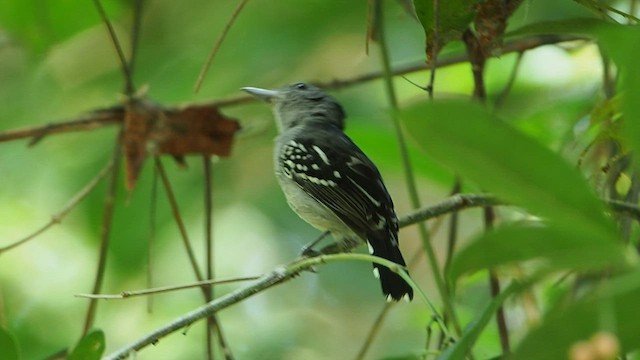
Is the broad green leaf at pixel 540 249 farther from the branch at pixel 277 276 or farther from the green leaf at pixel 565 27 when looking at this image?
the green leaf at pixel 565 27

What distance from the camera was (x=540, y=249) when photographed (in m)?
0.95

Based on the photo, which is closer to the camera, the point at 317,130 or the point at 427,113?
the point at 427,113

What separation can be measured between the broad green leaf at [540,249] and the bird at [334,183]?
1081mm

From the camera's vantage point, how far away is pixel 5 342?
161cm

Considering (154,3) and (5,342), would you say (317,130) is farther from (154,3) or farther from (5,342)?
(5,342)

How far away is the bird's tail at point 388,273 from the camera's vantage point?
84.6 inches

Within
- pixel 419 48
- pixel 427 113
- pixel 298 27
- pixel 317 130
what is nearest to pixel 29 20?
pixel 317 130

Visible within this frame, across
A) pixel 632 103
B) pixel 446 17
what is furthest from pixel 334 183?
pixel 632 103

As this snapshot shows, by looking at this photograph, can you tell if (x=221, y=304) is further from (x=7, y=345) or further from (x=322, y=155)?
(x=322, y=155)

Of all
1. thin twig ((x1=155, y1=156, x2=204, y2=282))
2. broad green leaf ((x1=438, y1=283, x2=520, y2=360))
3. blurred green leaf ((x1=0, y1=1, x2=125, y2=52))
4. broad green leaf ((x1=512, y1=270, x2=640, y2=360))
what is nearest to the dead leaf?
thin twig ((x1=155, y1=156, x2=204, y2=282))

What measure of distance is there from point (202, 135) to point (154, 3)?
1.33 m

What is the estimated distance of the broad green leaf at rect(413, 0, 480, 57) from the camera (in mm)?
1851

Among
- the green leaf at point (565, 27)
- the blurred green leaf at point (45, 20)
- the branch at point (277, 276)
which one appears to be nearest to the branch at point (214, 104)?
the blurred green leaf at point (45, 20)

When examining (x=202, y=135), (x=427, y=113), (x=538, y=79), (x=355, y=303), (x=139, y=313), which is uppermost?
(x=427, y=113)
